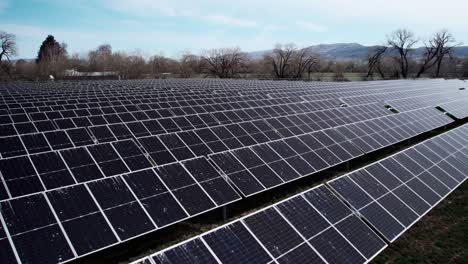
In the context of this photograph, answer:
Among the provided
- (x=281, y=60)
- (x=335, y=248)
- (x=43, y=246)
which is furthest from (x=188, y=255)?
(x=281, y=60)

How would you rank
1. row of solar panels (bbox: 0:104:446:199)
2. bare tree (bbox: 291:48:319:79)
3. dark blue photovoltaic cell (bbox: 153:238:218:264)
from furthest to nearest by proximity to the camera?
1. bare tree (bbox: 291:48:319:79)
2. row of solar panels (bbox: 0:104:446:199)
3. dark blue photovoltaic cell (bbox: 153:238:218:264)

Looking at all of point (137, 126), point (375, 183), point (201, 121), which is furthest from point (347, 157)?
point (137, 126)

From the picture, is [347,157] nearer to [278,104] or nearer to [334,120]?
[334,120]

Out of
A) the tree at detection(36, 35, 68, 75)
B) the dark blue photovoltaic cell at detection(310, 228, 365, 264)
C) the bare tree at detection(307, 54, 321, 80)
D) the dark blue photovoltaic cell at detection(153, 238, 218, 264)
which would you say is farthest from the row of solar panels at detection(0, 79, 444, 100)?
the bare tree at detection(307, 54, 321, 80)

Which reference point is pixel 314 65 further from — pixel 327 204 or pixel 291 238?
pixel 291 238

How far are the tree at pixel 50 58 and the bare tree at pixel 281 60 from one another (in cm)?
5687

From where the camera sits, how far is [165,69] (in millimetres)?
111688

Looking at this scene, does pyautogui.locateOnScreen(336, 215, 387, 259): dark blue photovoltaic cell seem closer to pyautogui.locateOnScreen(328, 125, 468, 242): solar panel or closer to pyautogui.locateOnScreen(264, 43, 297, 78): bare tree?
pyautogui.locateOnScreen(328, 125, 468, 242): solar panel

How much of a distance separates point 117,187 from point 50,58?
10273cm

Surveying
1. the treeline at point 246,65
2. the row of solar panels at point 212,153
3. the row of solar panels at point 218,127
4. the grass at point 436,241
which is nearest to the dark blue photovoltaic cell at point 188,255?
the row of solar panels at point 212,153

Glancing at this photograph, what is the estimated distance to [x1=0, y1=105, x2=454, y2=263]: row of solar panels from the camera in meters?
6.64

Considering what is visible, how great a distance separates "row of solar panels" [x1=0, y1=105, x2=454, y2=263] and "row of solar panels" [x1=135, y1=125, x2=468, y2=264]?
2118 mm

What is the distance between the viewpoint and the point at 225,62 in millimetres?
104500

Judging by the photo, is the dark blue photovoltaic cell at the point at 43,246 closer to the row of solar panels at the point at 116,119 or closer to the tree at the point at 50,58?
the row of solar panels at the point at 116,119
